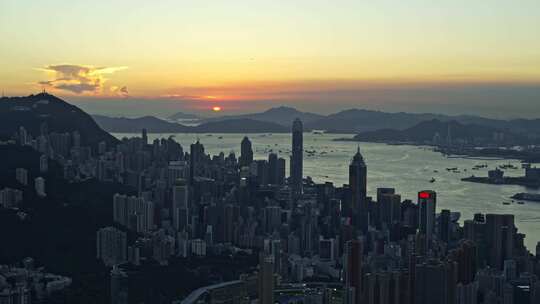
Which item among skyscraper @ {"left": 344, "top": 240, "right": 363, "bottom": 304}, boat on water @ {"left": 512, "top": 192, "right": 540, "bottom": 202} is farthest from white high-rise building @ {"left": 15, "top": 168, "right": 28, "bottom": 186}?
boat on water @ {"left": 512, "top": 192, "right": 540, "bottom": 202}

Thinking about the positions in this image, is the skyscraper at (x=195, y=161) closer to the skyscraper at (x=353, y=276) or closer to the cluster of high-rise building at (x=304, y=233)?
the cluster of high-rise building at (x=304, y=233)

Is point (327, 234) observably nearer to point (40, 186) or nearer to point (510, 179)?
point (40, 186)

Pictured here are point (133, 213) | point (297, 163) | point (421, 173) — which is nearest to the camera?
point (133, 213)

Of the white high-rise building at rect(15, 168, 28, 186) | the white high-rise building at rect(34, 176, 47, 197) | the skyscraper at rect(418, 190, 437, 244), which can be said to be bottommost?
the skyscraper at rect(418, 190, 437, 244)

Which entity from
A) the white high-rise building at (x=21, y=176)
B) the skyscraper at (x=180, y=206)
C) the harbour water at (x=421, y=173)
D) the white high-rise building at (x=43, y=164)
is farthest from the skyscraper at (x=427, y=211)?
the white high-rise building at (x=43, y=164)

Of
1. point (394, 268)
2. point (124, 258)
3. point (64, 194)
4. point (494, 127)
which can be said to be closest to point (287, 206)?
point (64, 194)

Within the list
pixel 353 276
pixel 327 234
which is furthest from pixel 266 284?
pixel 327 234

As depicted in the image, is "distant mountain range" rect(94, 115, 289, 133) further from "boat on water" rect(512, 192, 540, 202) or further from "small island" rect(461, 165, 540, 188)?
"boat on water" rect(512, 192, 540, 202)
